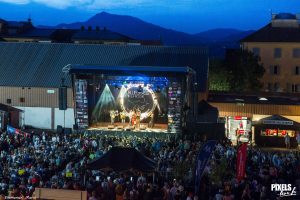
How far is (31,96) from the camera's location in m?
37.5

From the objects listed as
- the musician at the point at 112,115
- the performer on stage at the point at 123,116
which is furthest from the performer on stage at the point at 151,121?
the musician at the point at 112,115

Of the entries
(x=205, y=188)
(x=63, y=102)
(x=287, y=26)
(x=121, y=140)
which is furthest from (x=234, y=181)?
(x=287, y=26)

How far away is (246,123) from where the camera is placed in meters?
33.4

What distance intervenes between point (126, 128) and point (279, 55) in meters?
24.6

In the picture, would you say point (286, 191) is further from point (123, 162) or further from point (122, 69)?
point (122, 69)

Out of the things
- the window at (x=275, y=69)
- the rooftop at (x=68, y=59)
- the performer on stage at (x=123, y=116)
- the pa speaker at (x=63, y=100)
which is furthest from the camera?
the window at (x=275, y=69)

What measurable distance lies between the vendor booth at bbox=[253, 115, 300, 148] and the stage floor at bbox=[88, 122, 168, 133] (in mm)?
5205

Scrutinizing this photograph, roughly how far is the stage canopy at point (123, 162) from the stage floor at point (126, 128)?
50.4 feet

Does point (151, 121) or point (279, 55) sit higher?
point (279, 55)

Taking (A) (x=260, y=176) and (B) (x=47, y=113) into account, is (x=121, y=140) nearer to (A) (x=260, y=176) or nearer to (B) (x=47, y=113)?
(B) (x=47, y=113)

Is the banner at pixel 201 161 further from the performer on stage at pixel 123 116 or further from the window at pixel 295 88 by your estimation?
the window at pixel 295 88

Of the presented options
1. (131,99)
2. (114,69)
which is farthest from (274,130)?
(114,69)

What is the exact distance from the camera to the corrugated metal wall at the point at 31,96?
3706 cm

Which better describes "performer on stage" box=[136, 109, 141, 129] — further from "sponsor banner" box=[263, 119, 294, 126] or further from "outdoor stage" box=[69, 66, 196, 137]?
"sponsor banner" box=[263, 119, 294, 126]
